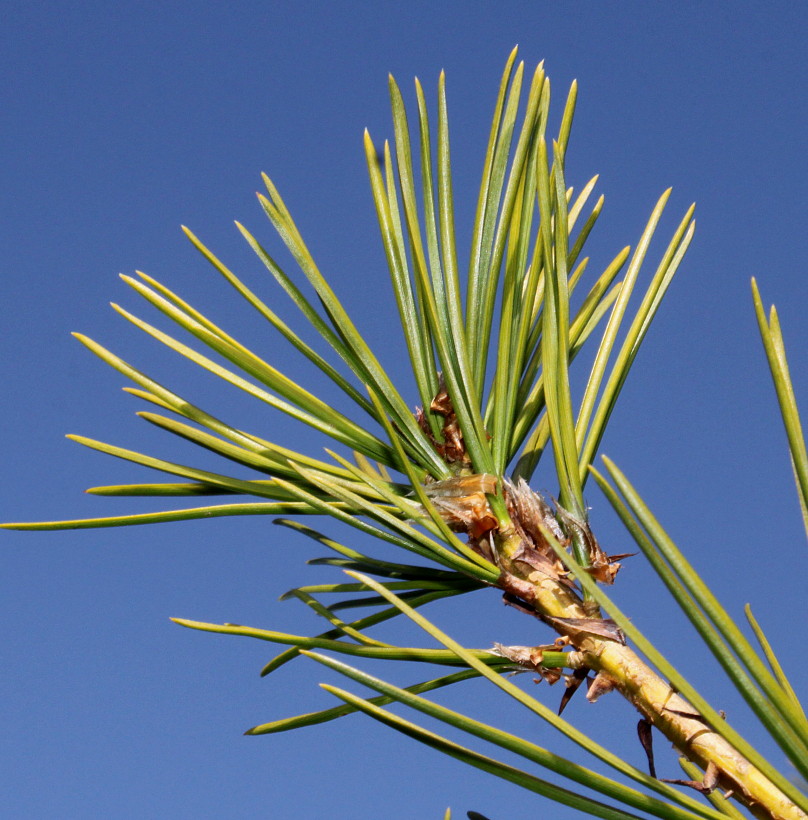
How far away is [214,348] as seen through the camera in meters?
0.83

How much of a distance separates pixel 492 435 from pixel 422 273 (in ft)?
0.62

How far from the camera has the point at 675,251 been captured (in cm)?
88

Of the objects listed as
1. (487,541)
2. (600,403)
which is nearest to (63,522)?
(487,541)

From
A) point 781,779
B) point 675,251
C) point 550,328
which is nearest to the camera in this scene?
point 781,779

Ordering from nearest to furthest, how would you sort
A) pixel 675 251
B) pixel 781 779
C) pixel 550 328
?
pixel 781 779 < pixel 550 328 < pixel 675 251

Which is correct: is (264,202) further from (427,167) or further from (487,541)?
(487,541)

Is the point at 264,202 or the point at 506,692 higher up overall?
the point at 264,202

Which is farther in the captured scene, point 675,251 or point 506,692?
point 675,251

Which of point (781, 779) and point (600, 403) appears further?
point (600, 403)

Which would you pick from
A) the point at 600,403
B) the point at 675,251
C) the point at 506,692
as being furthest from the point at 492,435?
the point at 506,692

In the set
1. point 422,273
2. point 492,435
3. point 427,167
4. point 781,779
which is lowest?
point 781,779

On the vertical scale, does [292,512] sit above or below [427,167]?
below

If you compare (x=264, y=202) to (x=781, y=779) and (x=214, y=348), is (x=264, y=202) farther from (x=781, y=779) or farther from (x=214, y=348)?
(x=781, y=779)

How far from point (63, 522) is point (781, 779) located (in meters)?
0.59
